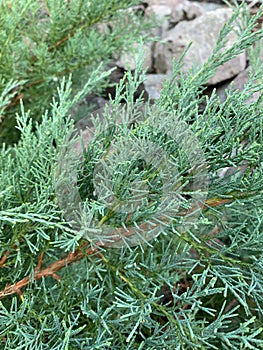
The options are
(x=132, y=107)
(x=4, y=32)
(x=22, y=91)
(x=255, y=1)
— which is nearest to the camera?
(x=132, y=107)

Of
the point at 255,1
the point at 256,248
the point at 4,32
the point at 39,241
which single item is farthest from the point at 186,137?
the point at 255,1

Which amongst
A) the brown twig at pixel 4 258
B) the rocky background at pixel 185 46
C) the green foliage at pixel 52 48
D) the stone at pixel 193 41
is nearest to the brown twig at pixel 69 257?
the brown twig at pixel 4 258

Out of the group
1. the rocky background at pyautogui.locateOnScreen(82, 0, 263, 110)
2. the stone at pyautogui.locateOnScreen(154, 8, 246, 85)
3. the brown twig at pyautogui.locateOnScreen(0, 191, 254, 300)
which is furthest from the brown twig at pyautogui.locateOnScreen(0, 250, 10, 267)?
the stone at pyautogui.locateOnScreen(154, 8, 246, 85)

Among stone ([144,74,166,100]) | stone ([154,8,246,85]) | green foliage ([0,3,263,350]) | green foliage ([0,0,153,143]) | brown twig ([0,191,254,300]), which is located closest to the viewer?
green foliage ([0,3,263,350])

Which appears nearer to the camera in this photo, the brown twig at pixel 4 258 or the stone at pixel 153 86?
the brown twig at pixel 4 258

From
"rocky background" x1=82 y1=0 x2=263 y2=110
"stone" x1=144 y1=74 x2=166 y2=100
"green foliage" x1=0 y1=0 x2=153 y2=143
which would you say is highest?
"green foliage" x1=0 y1=0 x2=153 y2=143

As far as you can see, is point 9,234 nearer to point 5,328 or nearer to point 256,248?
point 5,328

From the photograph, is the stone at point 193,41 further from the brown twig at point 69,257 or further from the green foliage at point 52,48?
the brown twig at point 69,257

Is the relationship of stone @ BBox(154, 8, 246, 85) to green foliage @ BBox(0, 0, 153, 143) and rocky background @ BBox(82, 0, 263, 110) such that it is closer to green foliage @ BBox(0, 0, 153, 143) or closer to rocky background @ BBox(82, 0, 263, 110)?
rocky background @ BBox(82, 0, 263, 110)
